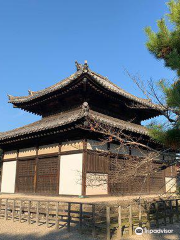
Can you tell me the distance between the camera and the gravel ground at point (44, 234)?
7527 millimetres

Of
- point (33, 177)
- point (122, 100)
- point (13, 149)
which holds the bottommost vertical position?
point (33, 177)

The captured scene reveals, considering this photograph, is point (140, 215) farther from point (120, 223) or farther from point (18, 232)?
point (18, 232)

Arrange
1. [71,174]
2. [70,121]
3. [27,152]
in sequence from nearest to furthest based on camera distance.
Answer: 1. [70,121]
2. [71,174]
3. [27,152]

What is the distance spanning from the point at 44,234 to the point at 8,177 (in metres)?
7.75

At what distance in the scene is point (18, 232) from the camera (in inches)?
324

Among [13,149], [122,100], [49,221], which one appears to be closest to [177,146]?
[49,221]

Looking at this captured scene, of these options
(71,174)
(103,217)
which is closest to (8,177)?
(71,174)

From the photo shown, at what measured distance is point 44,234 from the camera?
7938 millimetres

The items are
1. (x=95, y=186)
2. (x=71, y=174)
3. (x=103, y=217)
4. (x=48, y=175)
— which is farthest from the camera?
(x=48, y=175)

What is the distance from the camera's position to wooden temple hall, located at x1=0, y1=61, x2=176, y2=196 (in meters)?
11.2

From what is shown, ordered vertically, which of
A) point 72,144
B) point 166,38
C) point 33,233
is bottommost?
point 33,233

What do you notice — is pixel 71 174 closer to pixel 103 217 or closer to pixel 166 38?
pixel 103 217

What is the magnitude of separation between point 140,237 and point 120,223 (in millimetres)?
787

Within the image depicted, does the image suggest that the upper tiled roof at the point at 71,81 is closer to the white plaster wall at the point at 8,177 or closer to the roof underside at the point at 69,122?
the roof underside at the point at 69,122
